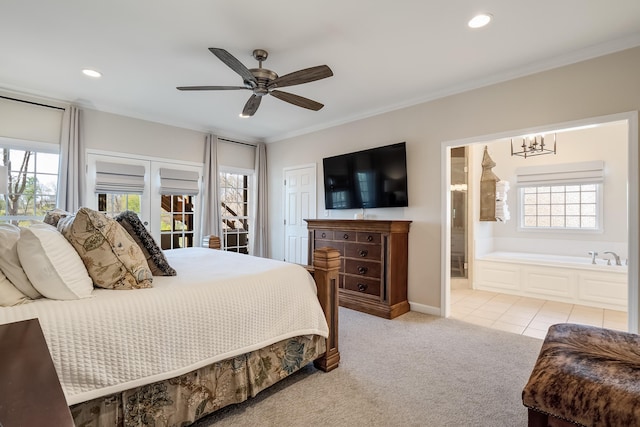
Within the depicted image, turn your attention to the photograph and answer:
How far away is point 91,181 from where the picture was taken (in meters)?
3.88

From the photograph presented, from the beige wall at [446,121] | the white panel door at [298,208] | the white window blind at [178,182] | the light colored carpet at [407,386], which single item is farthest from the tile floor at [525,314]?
the white window blind at [178,182]

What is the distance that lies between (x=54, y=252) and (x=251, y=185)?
4.37 meters

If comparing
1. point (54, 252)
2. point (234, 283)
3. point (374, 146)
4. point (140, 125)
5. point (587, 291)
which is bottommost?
point (587, 291)

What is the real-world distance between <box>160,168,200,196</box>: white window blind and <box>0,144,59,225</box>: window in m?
1.18

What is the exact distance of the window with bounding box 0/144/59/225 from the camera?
136 inches

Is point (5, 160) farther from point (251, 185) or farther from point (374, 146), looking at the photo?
point (374, 146)

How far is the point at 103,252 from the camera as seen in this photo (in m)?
1.56

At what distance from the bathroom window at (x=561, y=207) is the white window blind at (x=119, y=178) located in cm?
605

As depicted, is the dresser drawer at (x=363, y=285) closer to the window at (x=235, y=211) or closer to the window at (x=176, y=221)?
the window at (x=235, y=211)

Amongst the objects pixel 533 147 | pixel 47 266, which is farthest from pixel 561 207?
pixel 47 266

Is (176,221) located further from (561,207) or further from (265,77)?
(561,207)

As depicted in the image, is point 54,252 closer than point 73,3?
Yes

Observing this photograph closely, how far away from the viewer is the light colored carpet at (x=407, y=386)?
1728mm

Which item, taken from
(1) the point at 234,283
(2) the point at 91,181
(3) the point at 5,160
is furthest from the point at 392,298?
(3) the point at 5,160
